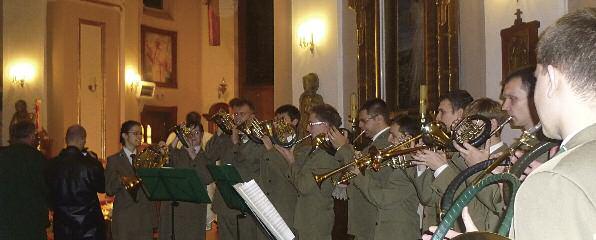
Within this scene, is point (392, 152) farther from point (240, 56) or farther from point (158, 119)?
point (158, 119)

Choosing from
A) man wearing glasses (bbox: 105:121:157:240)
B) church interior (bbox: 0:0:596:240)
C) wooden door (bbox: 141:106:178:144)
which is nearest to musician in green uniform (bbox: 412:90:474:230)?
church interior (bbox: 0:0:596:240)

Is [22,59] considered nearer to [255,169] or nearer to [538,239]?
[255,169]

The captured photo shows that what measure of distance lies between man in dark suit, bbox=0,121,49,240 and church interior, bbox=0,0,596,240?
3.12 meters

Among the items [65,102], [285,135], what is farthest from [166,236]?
[65,102]

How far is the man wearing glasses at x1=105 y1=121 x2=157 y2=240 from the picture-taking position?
775 cm

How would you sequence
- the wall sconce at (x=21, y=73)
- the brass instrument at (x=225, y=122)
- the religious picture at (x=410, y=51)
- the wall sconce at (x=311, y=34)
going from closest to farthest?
the brass instrument at (x=225, y=122) < the religious picture at (x=410, y=51) < the wall sconce at (x=311, y=34) < the wall sconce at (x=21, y=73)

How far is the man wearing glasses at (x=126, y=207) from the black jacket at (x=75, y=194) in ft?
1.65

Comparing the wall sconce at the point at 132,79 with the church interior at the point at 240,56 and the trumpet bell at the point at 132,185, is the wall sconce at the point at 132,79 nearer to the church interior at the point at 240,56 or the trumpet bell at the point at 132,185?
the church interior at the point at 240,56

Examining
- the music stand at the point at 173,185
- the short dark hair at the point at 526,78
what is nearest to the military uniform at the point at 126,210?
the music stand at the point at 173,185

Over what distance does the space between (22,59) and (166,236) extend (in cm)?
881

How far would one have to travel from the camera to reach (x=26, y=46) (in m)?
15.5

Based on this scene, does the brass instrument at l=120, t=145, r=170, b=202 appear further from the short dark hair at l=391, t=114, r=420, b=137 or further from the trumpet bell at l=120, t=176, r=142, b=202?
the short dark hair at l=391, t=114, r=420, b=137

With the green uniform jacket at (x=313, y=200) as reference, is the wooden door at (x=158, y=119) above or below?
above

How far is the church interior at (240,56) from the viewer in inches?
312
